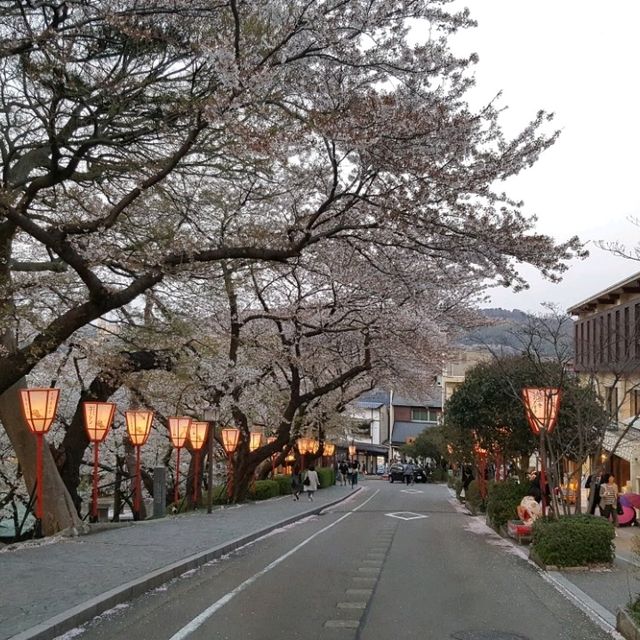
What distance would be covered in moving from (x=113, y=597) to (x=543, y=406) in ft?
29.8

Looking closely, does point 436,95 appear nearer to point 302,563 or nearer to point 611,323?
point 302,563

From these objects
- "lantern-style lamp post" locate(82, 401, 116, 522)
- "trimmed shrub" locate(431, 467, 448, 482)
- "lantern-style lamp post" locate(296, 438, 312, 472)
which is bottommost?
"trimmed shrub" locate(431, 467, 448, 482)

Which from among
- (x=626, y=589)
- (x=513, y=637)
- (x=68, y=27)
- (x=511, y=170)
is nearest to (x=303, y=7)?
(x=68, y=27)

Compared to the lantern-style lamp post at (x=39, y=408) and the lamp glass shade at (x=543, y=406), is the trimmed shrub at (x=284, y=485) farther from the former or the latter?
the lamp glass shade at (x=543, y=406)

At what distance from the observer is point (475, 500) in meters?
26.5

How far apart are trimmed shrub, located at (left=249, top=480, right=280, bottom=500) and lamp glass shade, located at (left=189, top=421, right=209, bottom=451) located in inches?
416

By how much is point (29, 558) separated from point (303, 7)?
9098mm

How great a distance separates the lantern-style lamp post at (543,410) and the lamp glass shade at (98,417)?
9.15 meters

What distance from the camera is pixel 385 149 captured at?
10.0 meters

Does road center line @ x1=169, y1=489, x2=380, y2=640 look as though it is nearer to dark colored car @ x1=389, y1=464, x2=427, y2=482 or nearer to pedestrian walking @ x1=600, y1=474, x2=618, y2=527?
pedestrian walking @ x1=600, y1=474, x2=618, y2=527

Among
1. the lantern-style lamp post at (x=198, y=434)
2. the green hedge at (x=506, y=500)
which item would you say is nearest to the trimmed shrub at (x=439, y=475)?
the lantern-style lamp post at (x=198, y=434)

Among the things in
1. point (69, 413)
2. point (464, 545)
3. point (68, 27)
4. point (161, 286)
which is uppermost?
point (68, 27)

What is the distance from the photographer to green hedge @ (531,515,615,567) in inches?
456

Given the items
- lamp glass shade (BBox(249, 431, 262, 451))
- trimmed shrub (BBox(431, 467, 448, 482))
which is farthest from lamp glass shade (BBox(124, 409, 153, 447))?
trimmed shrub (BBox(431, 467, 448, 482))
